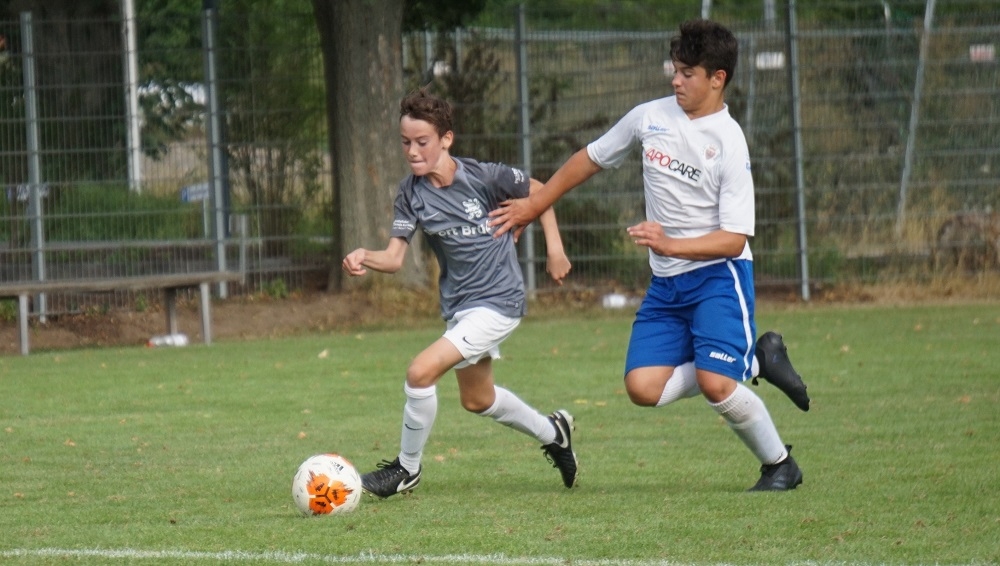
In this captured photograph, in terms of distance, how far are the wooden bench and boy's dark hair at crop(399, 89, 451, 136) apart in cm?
807

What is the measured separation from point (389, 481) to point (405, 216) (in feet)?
3.89

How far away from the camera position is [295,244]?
16.5 m

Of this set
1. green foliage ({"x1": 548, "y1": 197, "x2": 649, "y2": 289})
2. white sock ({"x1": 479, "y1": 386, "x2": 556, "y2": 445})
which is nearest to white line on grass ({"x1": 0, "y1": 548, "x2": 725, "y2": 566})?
white sock ({"x1": 479, "y1": 386, "x2": 556, "y2": 445})

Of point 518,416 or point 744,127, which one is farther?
point 744,127

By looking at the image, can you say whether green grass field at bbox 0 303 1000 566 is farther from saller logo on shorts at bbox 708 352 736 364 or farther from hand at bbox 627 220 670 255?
hand at bbox 627 220 670 255

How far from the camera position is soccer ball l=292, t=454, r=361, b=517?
20.7ft

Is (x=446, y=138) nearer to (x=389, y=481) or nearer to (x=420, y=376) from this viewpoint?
(x=420, y=376)

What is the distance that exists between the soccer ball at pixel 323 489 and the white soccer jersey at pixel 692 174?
5.32 ft

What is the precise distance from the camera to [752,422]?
21.9 feet

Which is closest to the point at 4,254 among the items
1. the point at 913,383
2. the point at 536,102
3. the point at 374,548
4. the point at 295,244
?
the point at 295,244

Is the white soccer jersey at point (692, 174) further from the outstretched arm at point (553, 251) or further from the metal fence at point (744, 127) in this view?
the metal fence at point (744, 127)

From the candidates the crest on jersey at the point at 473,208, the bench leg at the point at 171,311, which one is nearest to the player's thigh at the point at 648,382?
the crest on jersey at the point at 473,208

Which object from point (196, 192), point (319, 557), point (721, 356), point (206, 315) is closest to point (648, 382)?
point (721, 356)

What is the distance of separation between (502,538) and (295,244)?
1111cm
